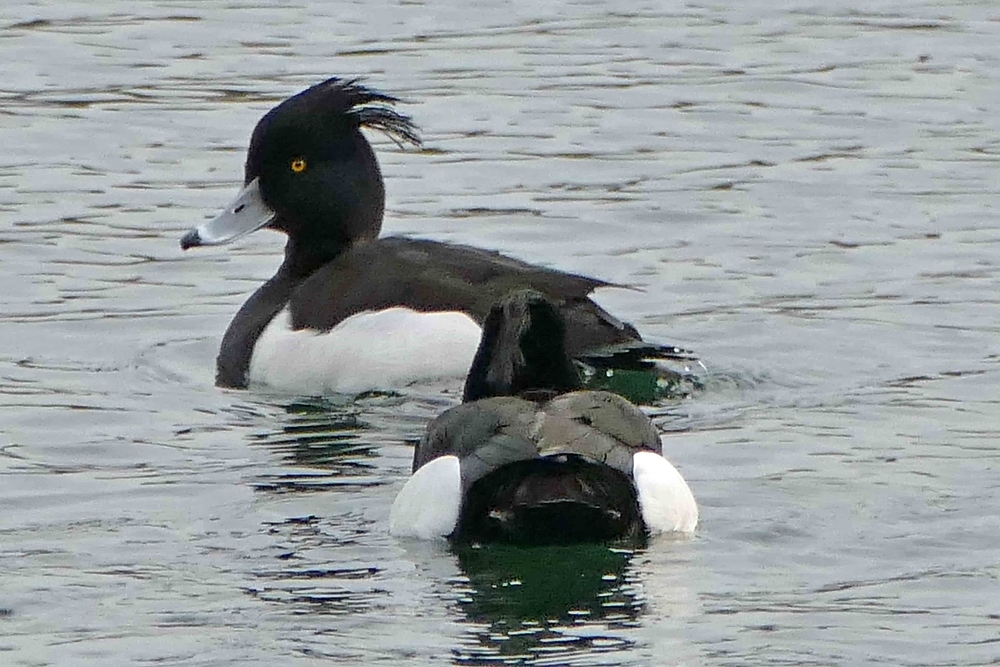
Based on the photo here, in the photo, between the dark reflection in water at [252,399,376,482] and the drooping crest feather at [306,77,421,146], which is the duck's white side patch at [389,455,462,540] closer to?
the dark reflection in water at [252,399,376,482]

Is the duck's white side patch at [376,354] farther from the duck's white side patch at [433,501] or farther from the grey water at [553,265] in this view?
the duck's white side patch at [433,501]

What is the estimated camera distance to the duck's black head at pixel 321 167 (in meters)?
11.9

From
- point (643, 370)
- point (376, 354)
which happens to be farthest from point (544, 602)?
point (376, 354)

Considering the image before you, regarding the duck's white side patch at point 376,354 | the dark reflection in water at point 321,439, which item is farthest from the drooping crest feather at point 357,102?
the dark reflection in water at point 321,439

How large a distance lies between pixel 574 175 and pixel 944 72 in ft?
11.4

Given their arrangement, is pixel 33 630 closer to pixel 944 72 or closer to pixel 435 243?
pixel 435 243

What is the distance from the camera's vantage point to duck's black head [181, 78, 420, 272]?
11891 mm

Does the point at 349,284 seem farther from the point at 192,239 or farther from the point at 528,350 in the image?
the point at 528,350

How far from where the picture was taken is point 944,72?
17.6 m

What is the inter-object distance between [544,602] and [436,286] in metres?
3.63

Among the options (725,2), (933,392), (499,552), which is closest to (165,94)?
(725,2)

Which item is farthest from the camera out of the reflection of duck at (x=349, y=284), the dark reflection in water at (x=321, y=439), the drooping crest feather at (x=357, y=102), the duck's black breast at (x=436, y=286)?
the drooping crest feather at (x=357, y=102)

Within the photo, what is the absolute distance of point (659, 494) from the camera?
7980 mm

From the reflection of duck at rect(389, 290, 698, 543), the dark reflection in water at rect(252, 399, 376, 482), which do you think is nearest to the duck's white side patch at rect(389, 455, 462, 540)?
the reflection of duck at rect(389, 290, 698, 543)
